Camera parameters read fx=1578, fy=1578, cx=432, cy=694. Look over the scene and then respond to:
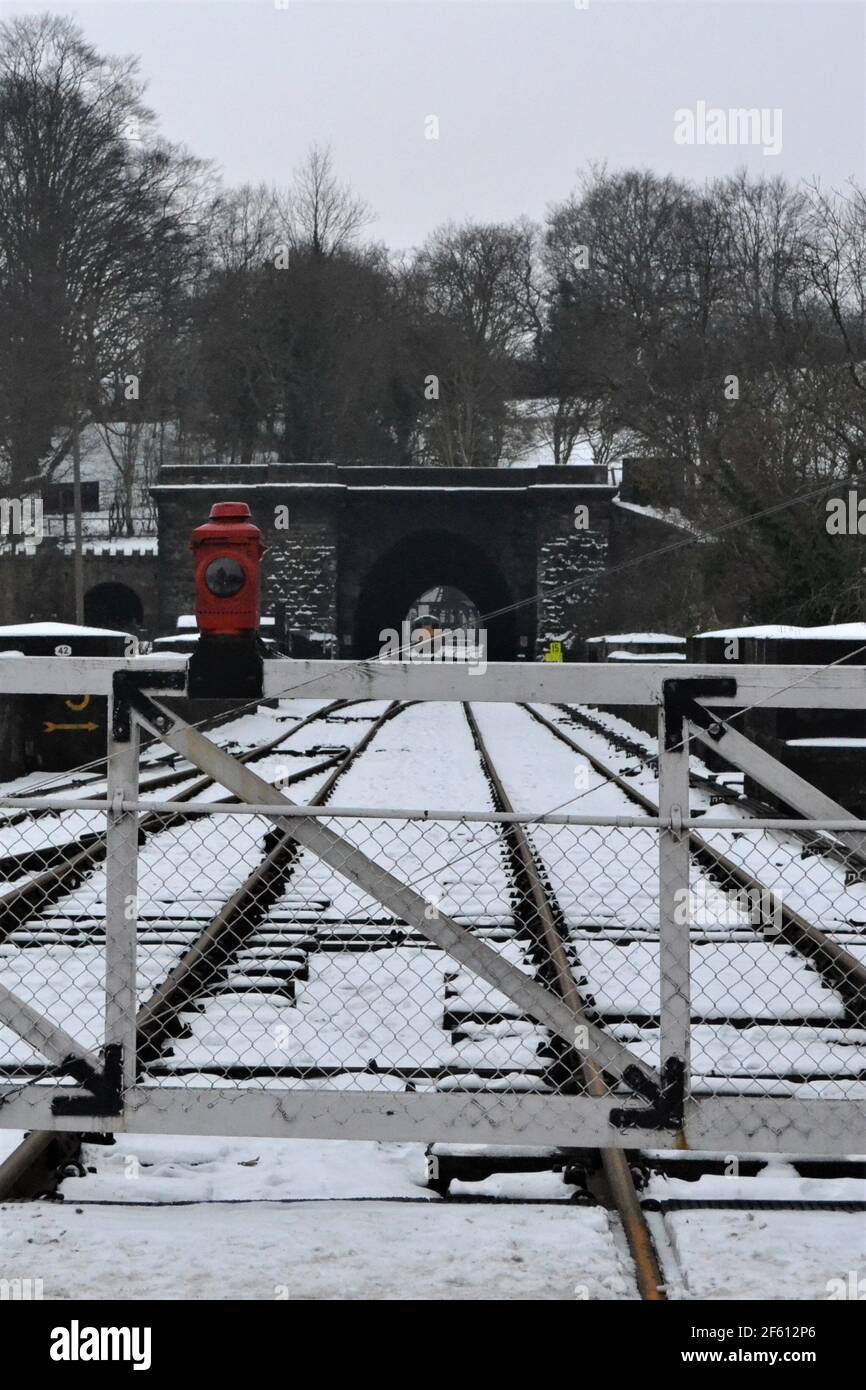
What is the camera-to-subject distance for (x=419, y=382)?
69.9m

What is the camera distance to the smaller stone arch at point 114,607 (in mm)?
58500

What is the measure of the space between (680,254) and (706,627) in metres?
36.2

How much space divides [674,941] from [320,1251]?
1.24m

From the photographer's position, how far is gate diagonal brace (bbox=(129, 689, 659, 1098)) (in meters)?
4.41

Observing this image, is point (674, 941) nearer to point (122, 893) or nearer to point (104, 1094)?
point (122, 893)

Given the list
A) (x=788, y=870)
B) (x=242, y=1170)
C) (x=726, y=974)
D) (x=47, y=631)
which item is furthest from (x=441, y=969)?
(x=47, y=631)

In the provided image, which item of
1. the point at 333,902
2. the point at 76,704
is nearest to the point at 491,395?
the point at 76,704

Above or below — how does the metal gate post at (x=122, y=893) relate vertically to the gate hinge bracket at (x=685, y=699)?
below

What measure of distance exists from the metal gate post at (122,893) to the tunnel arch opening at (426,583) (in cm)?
4554

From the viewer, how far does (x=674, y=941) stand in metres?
4.31

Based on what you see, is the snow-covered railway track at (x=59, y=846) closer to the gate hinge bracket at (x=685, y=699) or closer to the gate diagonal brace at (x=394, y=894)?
the gate diagonal brace at (x=394, y=894)

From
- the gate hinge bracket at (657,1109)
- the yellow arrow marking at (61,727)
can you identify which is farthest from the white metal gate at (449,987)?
the yellow arrow marking at (61,727)

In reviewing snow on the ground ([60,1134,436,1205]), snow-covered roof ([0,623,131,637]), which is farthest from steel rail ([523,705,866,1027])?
snow-covered roof ([0,623,131,637])
